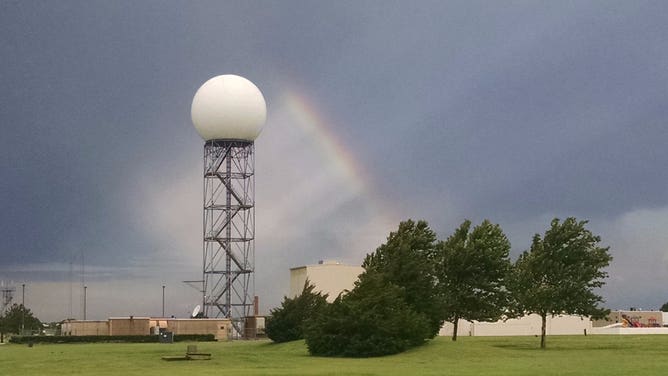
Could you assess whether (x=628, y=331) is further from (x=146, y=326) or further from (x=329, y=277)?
(x=146, y=326)

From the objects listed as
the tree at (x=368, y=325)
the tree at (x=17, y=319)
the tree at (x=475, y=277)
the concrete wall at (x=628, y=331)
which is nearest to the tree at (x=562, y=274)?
the tree at (x=475, y=277)

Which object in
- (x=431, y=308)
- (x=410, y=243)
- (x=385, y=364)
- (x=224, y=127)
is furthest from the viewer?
(x=224, y=127)

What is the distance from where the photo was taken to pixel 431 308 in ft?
199

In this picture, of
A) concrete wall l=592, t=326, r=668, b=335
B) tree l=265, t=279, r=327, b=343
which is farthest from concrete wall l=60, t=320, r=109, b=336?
concrete wall l=592, t=326, r=668, b=335

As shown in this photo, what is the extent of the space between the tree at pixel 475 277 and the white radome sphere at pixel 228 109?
167 feet

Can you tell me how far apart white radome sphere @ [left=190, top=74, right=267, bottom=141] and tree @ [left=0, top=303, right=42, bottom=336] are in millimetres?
39686

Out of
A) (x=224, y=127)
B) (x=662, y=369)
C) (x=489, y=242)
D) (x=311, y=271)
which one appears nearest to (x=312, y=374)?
(x=662, y=369)

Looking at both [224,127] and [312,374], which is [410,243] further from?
[224,127]

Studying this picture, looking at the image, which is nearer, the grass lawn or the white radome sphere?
the grass lawn

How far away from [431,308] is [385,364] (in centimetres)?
1597

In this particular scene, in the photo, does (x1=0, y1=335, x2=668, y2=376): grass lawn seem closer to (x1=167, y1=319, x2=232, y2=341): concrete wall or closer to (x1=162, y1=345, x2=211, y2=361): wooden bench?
(x1=162, y1=345, x2=211, y2=361): wooden bench

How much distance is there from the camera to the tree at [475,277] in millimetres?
64438

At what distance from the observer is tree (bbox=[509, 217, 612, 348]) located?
63094mm

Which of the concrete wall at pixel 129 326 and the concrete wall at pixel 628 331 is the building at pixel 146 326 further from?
the concrete wall at pixel 628 331
